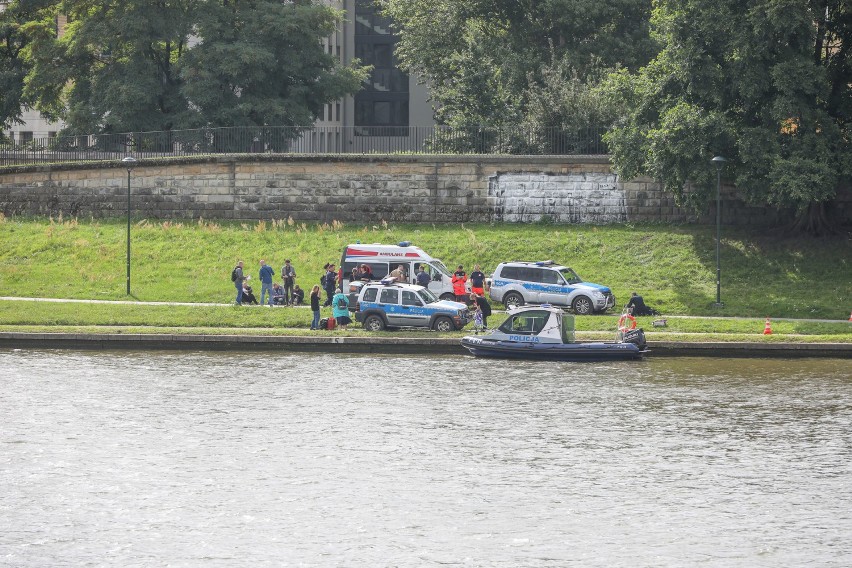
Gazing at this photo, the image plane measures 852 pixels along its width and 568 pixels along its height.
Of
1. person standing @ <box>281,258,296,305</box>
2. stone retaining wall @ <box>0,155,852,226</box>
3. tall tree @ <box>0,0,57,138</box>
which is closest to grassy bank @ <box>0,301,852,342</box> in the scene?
person standing @ <box>281,258,296,305</box>

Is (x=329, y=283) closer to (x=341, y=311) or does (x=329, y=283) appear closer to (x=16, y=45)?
(x=341, y=311)

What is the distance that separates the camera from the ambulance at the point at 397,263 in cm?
4400

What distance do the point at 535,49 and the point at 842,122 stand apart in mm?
18146

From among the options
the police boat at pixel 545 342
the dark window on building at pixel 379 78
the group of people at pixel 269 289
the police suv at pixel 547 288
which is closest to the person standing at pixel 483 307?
the police boat at pixel 545 342

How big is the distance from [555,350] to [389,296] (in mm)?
5517

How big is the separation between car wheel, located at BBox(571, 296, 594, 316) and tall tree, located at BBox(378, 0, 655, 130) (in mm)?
15401

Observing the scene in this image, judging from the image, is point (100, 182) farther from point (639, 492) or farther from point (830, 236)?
point (639, 492)

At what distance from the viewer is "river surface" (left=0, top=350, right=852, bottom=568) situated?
2083 centimetres

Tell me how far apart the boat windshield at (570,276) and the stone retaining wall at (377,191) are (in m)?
8.90

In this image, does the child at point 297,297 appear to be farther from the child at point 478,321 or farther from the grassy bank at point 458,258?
the child at point 478,321

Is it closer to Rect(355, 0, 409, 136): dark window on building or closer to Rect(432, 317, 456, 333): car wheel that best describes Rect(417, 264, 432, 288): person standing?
Rect(432, 317, 456, 333): car wheel

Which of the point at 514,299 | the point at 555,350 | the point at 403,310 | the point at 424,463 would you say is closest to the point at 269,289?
the point at 403,310

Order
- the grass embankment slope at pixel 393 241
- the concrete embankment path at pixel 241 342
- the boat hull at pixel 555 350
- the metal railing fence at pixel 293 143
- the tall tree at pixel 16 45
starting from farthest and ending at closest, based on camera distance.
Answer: the tall tree at pixel 16 45 → the metal railing fence at pixel 293 143 → the grass embankment slope at pixel 393 241 → the concrete embankment path at pixel 241 342 → the boat hull at pixel 555 350

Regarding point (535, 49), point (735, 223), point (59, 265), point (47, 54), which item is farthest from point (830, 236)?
point (47, 54)
